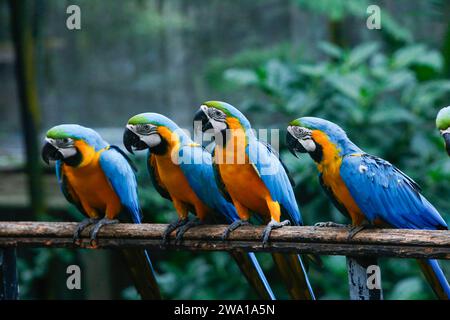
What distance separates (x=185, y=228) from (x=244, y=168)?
28 centimetres

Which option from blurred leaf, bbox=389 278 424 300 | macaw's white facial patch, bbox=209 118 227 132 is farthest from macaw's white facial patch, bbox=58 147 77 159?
blurred leaf, bbox=389 278 424 300

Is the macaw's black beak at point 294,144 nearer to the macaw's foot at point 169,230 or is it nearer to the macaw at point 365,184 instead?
the macaw at point 365,184

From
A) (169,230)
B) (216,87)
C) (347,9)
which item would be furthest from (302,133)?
(216,87)

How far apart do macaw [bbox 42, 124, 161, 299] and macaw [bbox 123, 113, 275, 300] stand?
0.10m

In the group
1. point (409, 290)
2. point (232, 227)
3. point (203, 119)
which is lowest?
point (409, 290)

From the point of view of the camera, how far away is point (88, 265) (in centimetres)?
419

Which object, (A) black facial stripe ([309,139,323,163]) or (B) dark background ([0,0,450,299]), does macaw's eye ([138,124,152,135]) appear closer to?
(A) black facial stripe ([309,139,323,163])

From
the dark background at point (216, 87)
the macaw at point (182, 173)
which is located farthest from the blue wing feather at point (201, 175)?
the dark background at point (216, 87)

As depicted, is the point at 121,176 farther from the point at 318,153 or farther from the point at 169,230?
the point at 318,153

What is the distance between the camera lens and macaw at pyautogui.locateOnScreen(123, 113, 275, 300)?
1.91 m

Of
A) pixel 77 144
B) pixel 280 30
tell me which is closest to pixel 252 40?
pixel 280 30

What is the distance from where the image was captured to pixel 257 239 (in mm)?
1877

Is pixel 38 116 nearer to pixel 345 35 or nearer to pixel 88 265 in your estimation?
pixel 88 265
